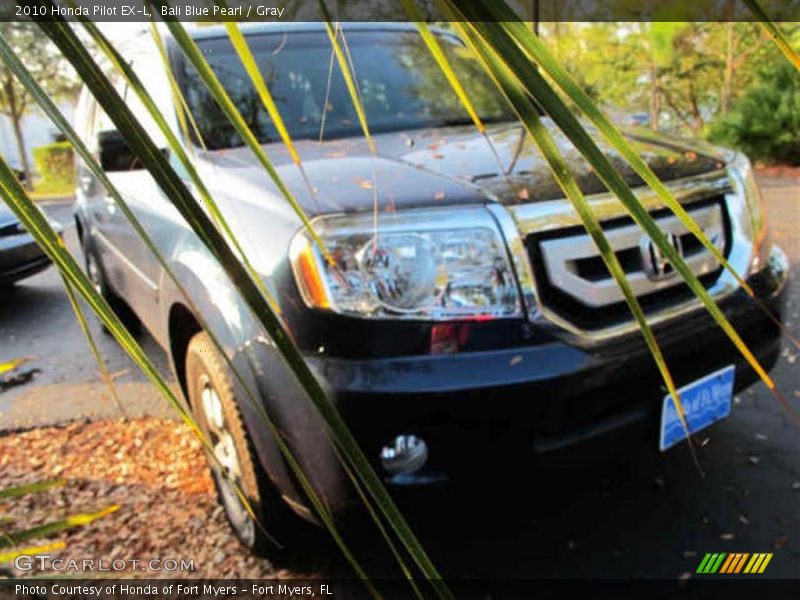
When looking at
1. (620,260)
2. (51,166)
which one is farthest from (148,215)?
(51,166)

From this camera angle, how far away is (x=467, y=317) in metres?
1.65

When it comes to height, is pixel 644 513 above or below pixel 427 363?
below

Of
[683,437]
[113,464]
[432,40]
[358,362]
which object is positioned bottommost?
[113,464]

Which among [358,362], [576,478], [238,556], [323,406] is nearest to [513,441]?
[576,478]

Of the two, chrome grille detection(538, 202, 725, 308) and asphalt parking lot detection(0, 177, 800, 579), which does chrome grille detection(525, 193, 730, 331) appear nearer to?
chrome grille detection(538, 202, 725, 308)

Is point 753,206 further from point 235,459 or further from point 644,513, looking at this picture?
point 235,459

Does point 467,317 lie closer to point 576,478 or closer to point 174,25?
point 576,478

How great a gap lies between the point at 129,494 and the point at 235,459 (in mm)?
804

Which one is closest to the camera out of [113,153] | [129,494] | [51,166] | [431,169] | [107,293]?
[431,169]

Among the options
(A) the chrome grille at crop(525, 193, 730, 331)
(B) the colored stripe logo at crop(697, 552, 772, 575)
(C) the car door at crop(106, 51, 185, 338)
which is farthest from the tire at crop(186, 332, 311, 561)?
(B) the colored stripe logo at crop(697, 552, 772, 575)

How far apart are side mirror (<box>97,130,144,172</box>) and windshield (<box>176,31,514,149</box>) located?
316 millimetres

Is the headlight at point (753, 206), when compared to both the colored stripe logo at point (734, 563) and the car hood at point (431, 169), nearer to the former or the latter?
the car hood at point (431, 169)

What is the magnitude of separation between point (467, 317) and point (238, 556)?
48.3 inches

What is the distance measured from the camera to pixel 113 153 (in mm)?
2422
